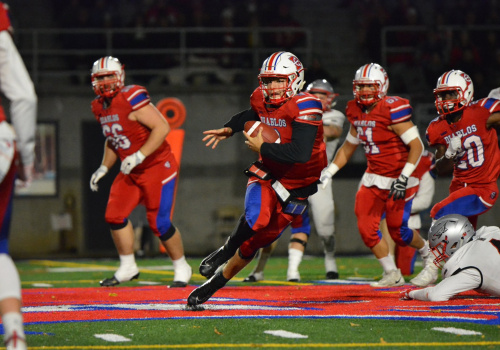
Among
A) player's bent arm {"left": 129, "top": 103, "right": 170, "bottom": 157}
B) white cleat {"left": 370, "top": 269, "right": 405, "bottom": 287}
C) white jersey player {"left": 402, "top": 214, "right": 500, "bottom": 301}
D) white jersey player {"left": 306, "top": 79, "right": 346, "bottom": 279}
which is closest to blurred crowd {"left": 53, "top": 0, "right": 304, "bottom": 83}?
white jersey player {"left": 306, "top": 79, "right": 346, "bottom": 279}

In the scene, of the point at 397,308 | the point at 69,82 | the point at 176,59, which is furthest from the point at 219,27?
the point at 397,308

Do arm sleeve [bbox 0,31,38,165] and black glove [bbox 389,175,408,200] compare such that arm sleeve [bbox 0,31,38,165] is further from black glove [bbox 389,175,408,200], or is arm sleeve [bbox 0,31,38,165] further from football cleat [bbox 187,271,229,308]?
black glove [bbox 389,175,408,200]

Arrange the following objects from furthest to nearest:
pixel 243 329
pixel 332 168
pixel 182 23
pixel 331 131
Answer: pixel 182 23, pixel 331 131, pixel 332 168, pixel 243 329

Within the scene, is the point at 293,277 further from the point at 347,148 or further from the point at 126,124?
the point at 126,124

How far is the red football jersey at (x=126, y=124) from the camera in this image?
7.16 meters

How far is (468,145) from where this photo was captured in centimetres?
678

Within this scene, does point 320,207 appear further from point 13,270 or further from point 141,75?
point 141,75

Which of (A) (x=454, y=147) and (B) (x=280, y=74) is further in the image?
(A) (x=454, y=147)

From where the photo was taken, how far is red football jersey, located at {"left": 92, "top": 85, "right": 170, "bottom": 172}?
7156mm

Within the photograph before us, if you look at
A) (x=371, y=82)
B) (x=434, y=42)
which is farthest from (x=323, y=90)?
(x=434, y=42)

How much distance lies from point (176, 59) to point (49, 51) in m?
2.00

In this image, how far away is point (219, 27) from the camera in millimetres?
14562

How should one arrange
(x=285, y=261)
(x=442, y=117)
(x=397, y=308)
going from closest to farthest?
1. (x=397, y=308)
2. (x=442, y=117)
3. (x=285, y=261)

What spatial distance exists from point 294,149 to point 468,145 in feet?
7.50
